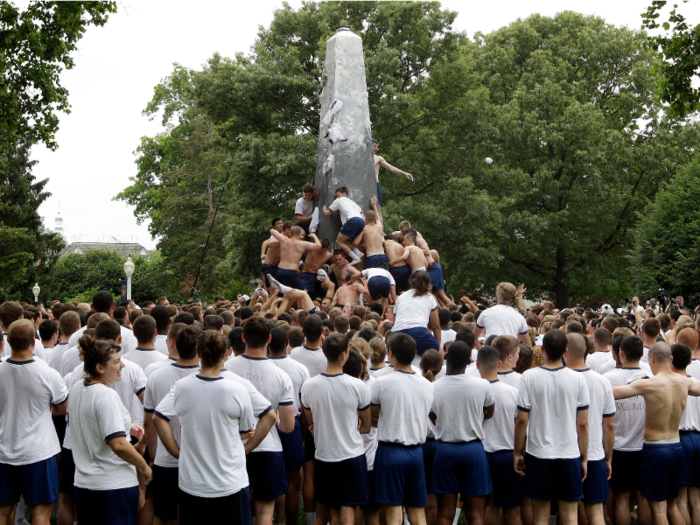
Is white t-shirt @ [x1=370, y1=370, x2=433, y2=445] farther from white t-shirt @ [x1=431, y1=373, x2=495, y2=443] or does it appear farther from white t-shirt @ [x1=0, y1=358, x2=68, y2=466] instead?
white t-shirt @ [x1=0, y1=358, x2=68, y2=466]

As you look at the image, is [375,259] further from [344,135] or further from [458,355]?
[458,355]

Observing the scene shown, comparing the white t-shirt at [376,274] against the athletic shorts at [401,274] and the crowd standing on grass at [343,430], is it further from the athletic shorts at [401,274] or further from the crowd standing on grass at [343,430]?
the crowd standing on grass at [343,430]

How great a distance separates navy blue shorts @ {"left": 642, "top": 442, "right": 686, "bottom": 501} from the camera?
6.29 metres

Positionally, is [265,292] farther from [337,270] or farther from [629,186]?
[629,186]

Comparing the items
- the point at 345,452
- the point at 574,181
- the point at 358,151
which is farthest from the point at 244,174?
the point at 345,452

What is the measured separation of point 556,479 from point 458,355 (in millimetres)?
1236

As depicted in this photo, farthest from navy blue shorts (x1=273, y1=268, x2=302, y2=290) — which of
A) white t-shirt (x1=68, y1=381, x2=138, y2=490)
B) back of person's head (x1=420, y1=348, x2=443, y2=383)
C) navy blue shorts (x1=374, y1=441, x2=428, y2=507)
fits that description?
white t-shirt (x1=68, y1=381, x2=138, y2=490)

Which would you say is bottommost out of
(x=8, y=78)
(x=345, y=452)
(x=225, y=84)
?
(x=345, y=452)

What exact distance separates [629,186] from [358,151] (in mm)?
19031

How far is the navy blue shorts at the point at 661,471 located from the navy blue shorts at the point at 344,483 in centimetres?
249

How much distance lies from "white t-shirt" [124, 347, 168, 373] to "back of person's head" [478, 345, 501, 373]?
8.84 feet

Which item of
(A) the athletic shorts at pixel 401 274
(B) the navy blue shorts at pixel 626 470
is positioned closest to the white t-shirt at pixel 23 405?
(B) the navy blue shorts at pixel 626 470

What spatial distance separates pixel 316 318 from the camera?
6.81m

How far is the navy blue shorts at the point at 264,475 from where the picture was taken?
5.68 m
